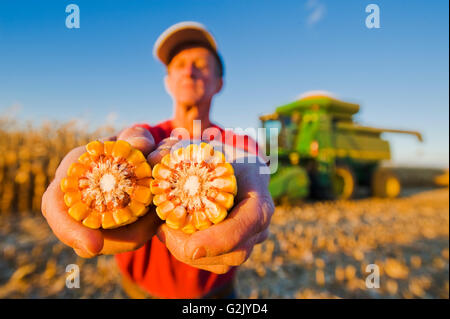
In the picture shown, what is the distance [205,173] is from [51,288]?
2957 millimetres

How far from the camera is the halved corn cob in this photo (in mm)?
835

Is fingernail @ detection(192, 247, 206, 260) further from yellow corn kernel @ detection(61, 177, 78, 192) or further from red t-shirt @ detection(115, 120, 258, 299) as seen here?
red t-shirt @ detection(115, 120, 258, 299)

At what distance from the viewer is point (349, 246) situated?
4.01m

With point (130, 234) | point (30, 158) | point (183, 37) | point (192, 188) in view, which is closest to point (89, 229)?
point (130, 234)

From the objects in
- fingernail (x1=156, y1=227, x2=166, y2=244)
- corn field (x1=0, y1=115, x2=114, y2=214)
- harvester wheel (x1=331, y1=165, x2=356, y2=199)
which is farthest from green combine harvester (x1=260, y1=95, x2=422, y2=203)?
fingernail (x1=156, y1=227, x2=166, y2=244)

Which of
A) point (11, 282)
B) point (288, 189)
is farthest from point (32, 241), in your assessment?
point (288, 189)

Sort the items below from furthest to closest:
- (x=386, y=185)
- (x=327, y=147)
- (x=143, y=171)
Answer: (x=386, y=185) → (x=327, y=147) → (x=143, y=171)

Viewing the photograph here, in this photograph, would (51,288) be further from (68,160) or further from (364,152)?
(364,152)

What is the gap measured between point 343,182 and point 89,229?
9.54 metres

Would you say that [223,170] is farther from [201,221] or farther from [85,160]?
[85,160]

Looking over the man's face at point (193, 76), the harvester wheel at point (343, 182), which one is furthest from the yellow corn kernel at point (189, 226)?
the harvester wheel at point (343, 182)

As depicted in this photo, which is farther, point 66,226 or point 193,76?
point 193,76

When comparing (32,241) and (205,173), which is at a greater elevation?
(205,173)

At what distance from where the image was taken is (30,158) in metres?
5.54
